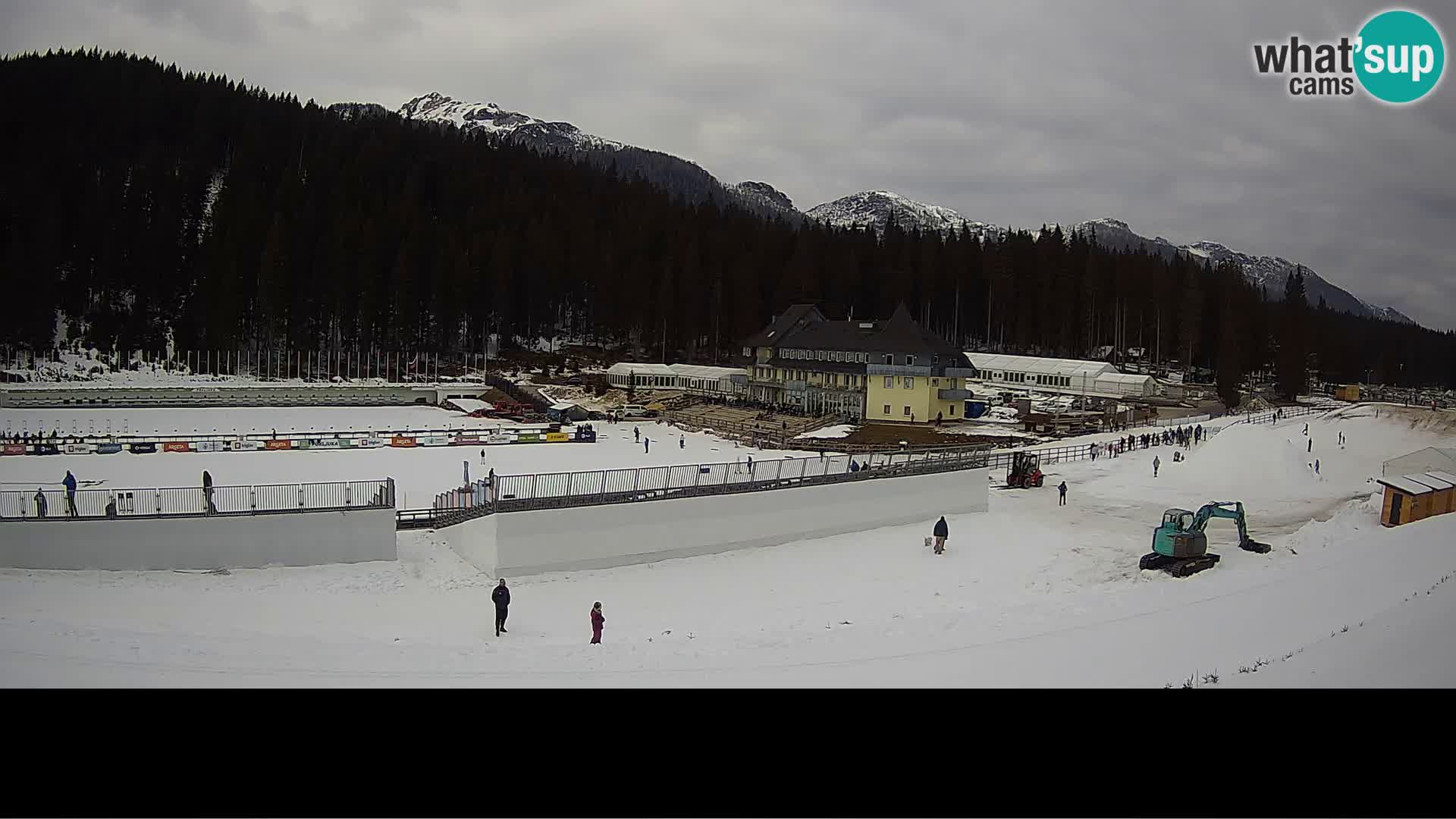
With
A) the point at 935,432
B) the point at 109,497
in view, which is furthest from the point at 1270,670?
the point at 935,432

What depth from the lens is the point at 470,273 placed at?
7381 centimetres

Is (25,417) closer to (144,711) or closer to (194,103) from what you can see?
(144,711)

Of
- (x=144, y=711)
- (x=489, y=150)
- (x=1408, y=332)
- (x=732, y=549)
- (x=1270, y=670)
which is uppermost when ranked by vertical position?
(x=489, y=150)

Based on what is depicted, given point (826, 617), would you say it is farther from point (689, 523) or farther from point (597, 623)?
point (689, 523)

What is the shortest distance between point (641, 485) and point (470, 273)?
5771 centimetres

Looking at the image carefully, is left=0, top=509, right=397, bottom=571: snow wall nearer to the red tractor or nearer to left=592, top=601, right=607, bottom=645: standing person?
left=592, top=601, right=607, bottom=645: standing person

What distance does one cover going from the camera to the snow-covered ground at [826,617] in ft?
31.0

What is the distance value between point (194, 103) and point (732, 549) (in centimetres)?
10459

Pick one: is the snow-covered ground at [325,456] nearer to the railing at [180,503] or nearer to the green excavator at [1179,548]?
the railing at [180,503]

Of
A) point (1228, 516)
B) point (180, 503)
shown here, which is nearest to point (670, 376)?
point (180, 503)

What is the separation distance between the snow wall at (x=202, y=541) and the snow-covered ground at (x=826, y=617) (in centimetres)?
46

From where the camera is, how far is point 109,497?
16141 mm

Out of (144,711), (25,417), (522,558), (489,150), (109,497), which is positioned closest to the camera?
(144,711)

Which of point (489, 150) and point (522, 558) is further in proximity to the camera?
point (489, 150)
